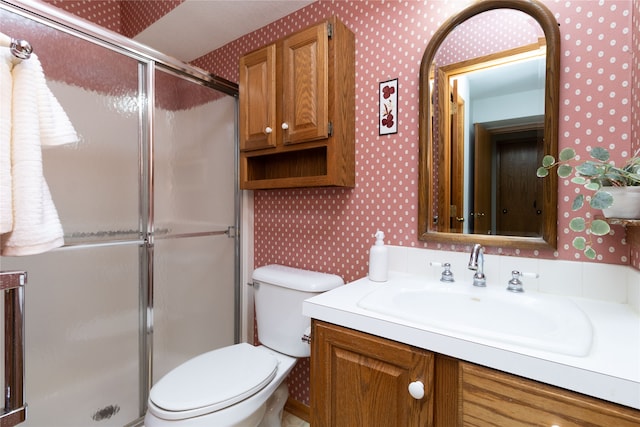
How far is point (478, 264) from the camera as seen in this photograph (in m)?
1.08

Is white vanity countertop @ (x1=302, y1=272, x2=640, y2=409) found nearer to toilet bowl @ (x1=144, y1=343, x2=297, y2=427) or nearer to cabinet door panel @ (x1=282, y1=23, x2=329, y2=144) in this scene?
toilet bowl @ (x1=144, y1=343, x2=297, y2=427)

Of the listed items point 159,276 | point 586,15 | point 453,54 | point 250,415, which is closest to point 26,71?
point 159,276

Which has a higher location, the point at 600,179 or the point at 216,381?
the point at 600,179

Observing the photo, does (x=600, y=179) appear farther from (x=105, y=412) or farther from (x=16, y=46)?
(x=105, y=412)

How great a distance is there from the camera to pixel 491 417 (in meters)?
0.67

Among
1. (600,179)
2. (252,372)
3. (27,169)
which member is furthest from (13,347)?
(600,179)

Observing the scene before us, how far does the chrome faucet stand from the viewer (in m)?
1.06

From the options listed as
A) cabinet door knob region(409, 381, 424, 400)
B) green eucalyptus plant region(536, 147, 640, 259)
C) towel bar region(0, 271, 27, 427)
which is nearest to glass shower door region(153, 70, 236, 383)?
towel bar region(0, 271, 27, 427)

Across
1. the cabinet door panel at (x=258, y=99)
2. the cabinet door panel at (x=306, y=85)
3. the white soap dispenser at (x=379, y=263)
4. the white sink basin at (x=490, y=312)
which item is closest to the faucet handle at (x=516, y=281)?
the white sink basin at (x=490, y=312)

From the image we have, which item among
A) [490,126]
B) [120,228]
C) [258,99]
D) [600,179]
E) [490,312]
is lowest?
[490,312]

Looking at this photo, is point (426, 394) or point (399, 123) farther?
point (399, 123)

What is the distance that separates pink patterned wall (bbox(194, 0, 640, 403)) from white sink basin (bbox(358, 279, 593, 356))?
0.19m

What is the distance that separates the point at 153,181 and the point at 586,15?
1.81 metres

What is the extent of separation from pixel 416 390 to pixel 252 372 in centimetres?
71
